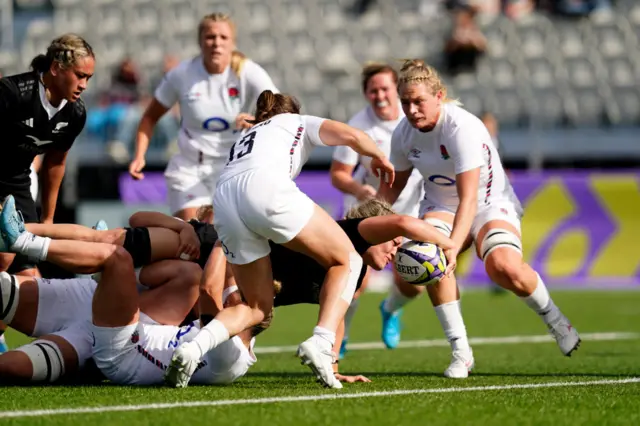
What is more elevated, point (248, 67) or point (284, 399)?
point (248, 67)

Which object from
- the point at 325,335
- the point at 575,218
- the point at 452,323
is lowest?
the point at 575,218

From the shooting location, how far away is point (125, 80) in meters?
17.3

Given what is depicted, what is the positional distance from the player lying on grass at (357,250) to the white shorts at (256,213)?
45 centimetres

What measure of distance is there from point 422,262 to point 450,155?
3.91 ft

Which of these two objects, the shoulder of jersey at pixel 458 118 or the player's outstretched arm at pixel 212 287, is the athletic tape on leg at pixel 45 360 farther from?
the shoulder of jersey at pixel 458 118

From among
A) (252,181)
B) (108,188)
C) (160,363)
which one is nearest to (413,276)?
(252,181)

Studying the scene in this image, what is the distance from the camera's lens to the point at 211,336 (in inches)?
223

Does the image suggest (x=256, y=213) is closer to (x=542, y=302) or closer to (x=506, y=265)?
(x=506, y=265)

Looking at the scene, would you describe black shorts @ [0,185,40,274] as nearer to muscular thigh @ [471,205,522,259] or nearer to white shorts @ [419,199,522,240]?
white shorts @ [419,199,522,240]

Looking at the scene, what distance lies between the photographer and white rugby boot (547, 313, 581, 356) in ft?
23.9

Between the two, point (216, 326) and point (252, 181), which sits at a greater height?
point (252, 181)

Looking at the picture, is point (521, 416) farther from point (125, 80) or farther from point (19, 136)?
point (125, 80)

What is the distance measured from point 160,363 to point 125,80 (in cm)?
1178

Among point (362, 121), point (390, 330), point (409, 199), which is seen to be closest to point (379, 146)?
point (362, 121)
